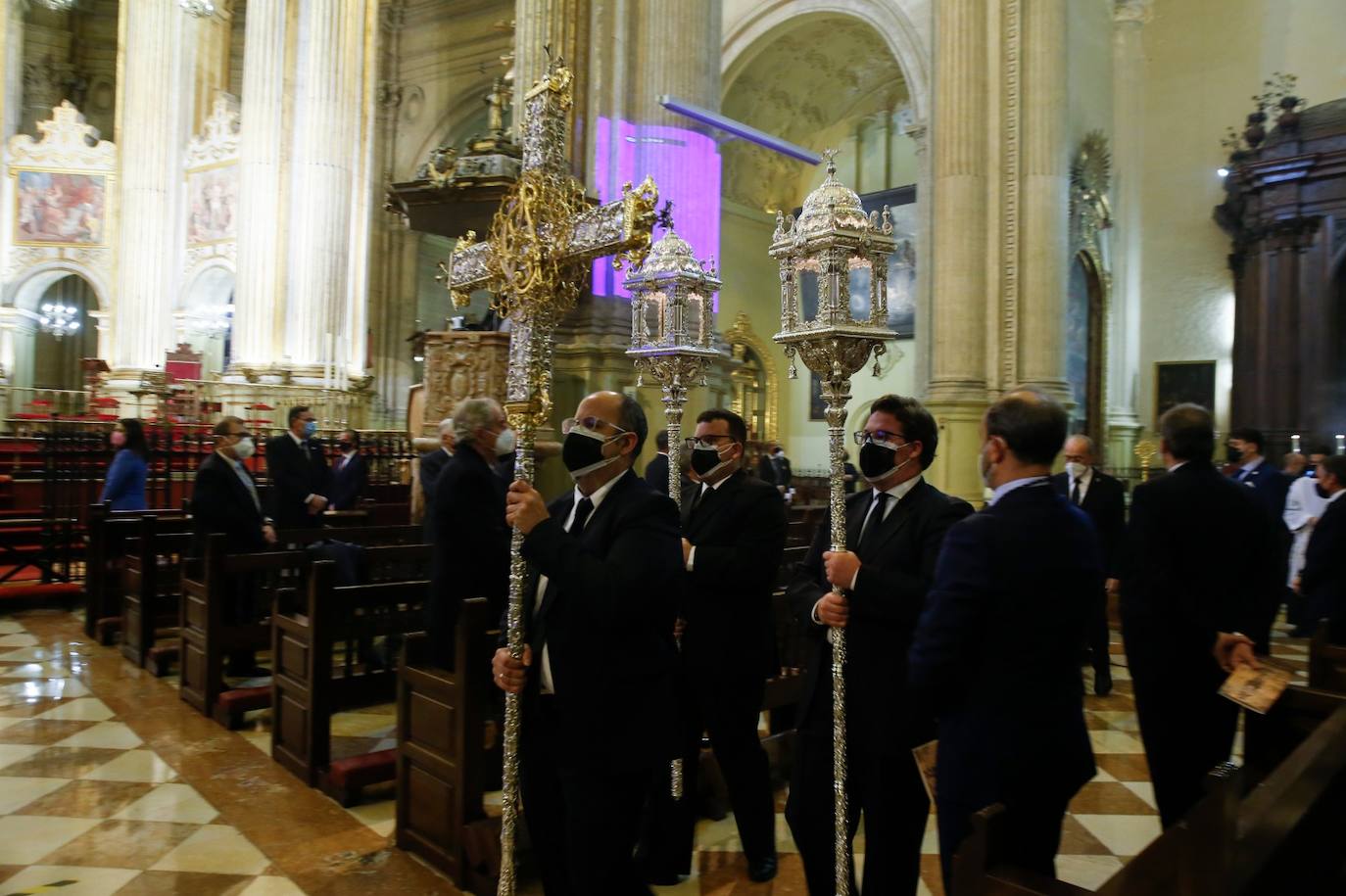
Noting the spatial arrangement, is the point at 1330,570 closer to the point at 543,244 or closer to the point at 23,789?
the point at 543,244

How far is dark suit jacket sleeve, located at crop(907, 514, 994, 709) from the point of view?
6.55ft

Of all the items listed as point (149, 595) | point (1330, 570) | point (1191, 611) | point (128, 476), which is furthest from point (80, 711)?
point (1330, 570)

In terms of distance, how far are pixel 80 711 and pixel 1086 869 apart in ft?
16.5

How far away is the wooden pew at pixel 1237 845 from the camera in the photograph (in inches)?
49.8

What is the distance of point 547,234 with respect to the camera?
282cm

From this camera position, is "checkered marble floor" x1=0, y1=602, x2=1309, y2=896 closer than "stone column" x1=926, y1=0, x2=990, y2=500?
Yes

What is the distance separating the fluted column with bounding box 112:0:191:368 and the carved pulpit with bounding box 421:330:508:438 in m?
11.2

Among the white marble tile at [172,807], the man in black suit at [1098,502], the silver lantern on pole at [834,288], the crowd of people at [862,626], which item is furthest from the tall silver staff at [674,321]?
the man in black suit at [1098,502]

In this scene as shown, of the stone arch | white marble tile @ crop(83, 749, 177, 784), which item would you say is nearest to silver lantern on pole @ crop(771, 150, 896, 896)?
white marble tile @ crop(83, 749, 177, 784)

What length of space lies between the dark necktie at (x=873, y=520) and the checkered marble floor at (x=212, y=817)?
1346mm

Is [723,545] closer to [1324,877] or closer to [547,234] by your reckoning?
[547,234]

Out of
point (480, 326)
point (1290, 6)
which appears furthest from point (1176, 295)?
point (480, 326)

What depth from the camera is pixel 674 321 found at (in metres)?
4.58

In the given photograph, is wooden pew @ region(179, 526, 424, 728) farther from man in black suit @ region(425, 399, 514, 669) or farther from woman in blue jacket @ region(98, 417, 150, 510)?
woman in blue jacket @ region(98, 417, 150, 510)
